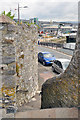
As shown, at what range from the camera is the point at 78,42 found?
10.8ft

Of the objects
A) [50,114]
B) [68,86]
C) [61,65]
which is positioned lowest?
[61,65]

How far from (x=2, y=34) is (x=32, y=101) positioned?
15.8 feet

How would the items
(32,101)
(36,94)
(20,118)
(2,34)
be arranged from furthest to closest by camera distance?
(36,94)
(32,101)
(2,34)
(20,118)

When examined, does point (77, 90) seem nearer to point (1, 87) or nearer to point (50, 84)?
point (50, 84)

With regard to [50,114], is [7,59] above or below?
above

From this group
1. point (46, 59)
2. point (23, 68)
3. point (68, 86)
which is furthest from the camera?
point (46, 59)

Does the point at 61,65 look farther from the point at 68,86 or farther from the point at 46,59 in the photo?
the point at 68,86

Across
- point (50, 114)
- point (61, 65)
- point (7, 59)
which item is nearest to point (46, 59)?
point (61, 65)

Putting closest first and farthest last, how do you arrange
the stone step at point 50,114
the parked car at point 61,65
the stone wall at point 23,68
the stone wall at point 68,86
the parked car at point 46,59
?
the stone step at point 50,114 → the stone wall at point 68,86 → the stone wall at point 23,68 → the parked car at point 61,65 → the parked car at point 46,59

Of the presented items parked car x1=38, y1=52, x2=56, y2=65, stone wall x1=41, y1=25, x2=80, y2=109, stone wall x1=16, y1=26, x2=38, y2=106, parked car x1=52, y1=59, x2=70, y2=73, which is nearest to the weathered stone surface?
stone wall x1=41, y1=25, x2=80, y2=109

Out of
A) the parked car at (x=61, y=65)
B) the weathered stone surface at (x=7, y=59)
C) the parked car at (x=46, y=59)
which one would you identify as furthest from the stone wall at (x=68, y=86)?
the parked car at (x=46, y=59)

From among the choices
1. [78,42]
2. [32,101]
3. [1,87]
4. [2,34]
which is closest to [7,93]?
[1,87]

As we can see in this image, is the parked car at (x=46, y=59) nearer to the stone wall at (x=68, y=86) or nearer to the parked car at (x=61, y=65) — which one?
the parked car at (x=61, y=65)

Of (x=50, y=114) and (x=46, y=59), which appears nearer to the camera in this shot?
(x=50, y=114)
